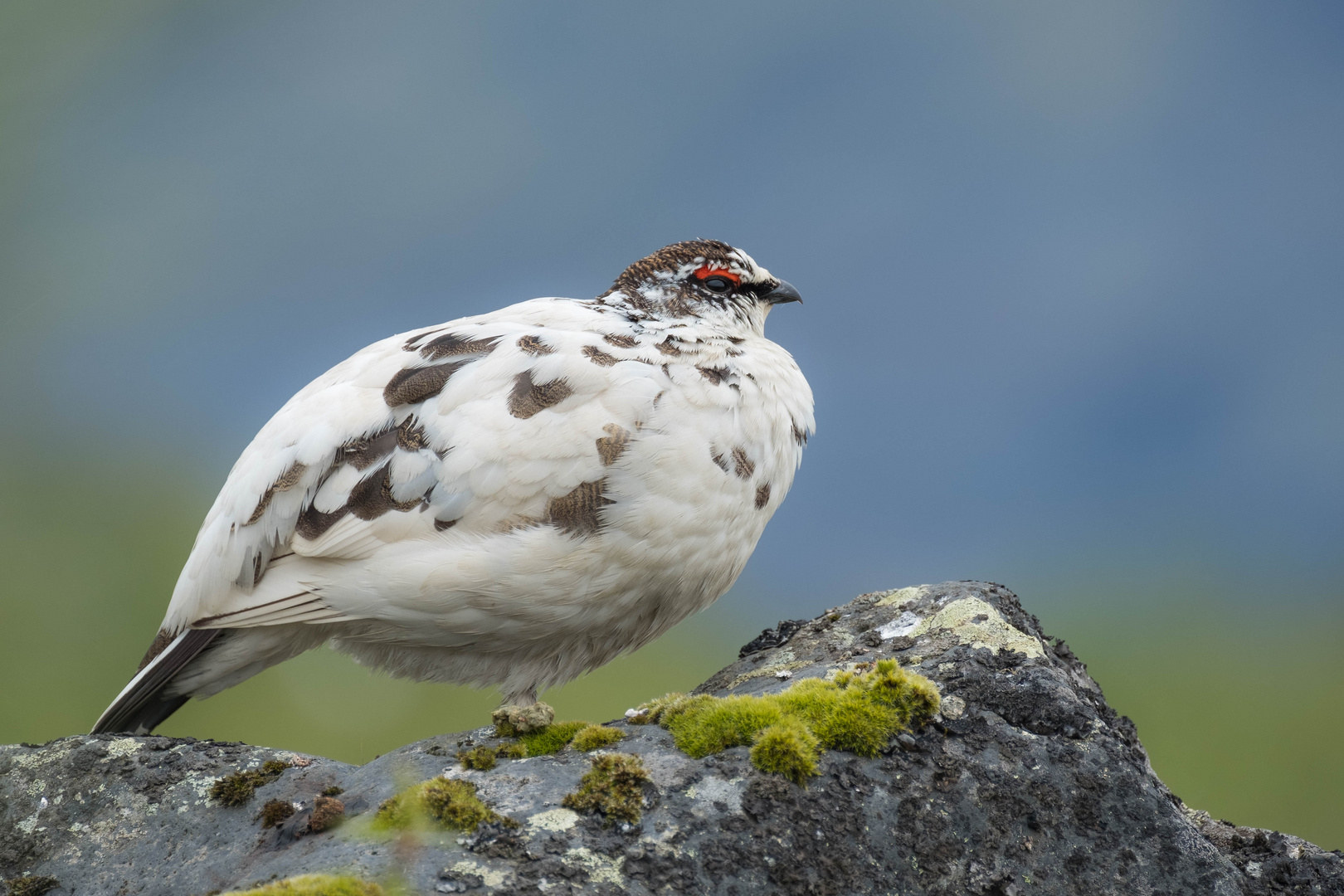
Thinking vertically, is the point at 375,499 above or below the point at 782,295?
below

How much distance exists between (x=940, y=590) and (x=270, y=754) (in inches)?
101

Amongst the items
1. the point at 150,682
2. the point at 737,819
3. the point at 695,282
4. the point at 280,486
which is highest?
the point at 695,282

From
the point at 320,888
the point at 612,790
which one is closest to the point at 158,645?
the point at 320,888

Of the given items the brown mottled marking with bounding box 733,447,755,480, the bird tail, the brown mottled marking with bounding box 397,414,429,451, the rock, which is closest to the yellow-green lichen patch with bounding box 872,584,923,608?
the rock

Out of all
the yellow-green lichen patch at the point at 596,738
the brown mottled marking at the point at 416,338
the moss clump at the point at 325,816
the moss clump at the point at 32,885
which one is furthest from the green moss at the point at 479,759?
the brown mottled marking at the point at 416,338

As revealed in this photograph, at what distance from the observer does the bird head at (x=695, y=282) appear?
4695mm

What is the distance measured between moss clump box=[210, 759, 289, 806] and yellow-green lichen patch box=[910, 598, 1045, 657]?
2.32 metres

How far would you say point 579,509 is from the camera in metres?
3.78

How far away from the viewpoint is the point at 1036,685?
3336 mm

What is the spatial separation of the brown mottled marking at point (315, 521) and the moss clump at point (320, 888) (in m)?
1.68

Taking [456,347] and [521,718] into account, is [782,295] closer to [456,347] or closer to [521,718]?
[456,347]

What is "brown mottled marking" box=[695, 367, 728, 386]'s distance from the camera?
4.15 metres

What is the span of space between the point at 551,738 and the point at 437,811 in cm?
55

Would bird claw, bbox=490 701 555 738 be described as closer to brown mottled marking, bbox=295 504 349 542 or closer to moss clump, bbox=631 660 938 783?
moss clump, bbox=631 660 938 783
